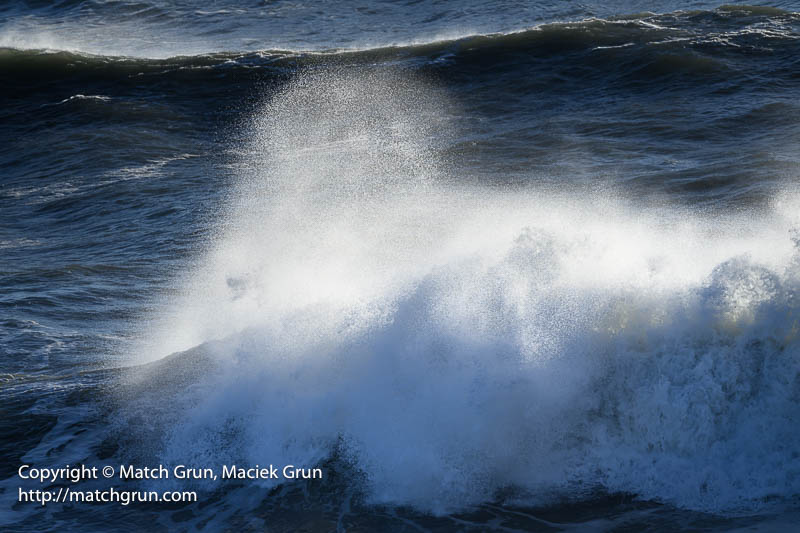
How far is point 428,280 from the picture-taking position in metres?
7.56

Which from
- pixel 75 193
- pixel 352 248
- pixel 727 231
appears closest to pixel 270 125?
pixel 75 193

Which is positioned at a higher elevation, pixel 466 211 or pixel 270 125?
pixel 270 125

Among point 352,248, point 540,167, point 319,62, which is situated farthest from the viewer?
point 319,62

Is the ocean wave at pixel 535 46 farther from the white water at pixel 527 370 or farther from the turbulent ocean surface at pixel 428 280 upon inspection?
the white water at pixel 527 370

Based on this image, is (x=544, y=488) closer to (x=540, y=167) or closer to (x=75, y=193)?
(x=540, y=167)

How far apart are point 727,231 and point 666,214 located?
4.21 ft

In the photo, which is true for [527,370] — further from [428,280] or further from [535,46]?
[535,46]

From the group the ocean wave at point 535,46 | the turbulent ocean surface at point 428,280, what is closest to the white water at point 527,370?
the turbulent ocean surface at point 428,280

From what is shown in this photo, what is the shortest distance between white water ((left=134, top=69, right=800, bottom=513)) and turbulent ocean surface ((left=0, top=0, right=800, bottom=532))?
23 mm

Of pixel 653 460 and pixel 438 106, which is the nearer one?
pixel 653 460

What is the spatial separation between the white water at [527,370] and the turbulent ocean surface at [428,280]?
2 cm

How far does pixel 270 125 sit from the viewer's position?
16828 millimetres

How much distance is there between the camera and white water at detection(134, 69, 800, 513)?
A: 606 centimetres

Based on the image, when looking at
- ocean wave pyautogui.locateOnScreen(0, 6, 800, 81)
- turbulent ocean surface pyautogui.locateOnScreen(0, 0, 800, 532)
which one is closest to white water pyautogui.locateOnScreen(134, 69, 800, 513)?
turbulent ocean surface pyautogui.locateOnScreen(0, 0, 800, 532)
